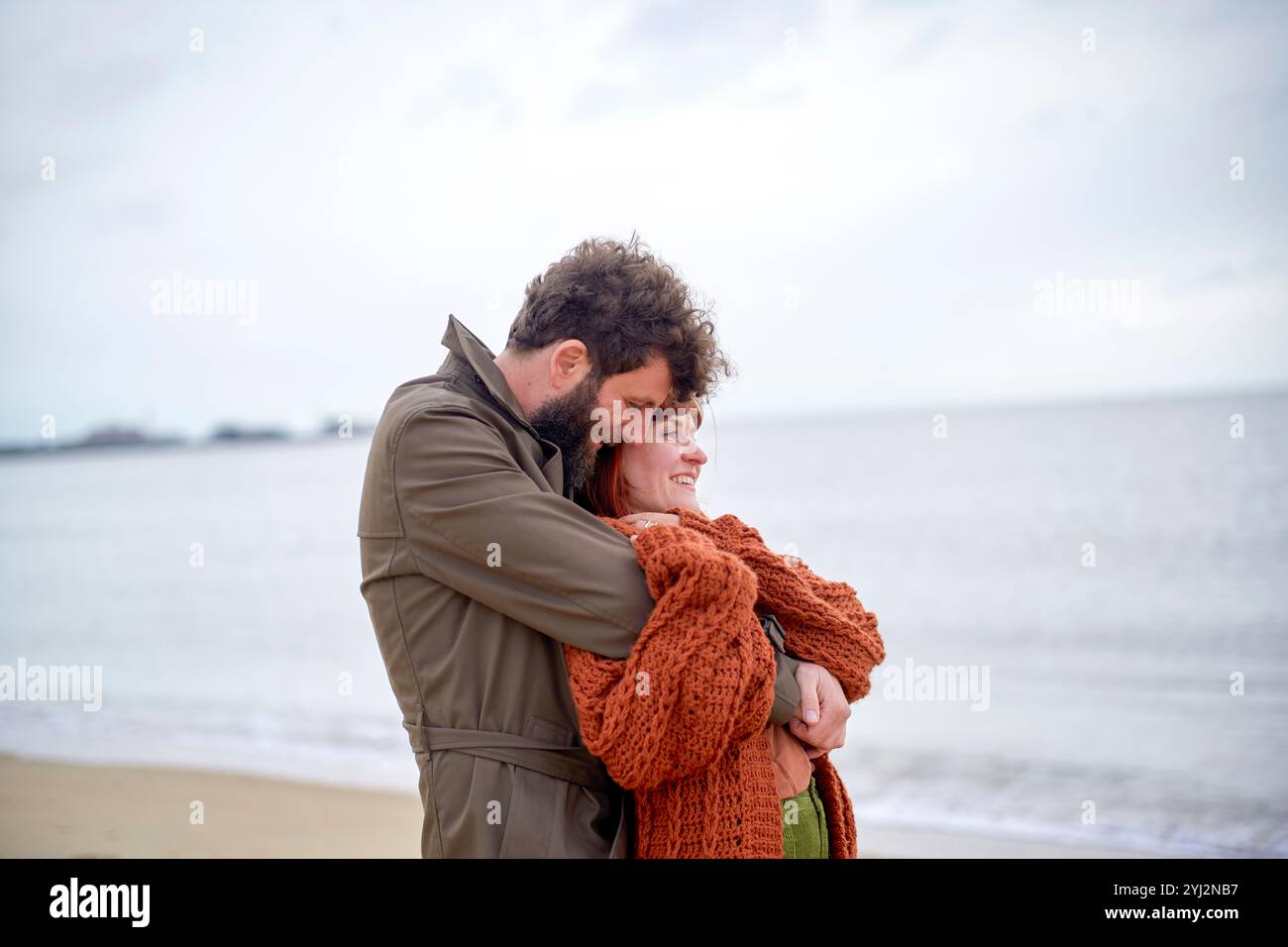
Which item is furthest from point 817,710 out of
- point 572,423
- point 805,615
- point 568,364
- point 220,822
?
point 220,822

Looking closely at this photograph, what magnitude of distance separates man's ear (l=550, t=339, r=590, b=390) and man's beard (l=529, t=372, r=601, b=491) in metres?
0.02

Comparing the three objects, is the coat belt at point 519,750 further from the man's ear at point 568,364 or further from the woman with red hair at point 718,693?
the man's ear at point 568,364

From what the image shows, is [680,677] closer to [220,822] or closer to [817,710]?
[817,710]

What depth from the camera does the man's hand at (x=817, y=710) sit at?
197 centimetres

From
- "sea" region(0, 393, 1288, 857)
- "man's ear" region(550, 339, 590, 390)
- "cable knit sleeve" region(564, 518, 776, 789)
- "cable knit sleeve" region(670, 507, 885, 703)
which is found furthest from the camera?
"sea" region(0, 393, 1288, 857)

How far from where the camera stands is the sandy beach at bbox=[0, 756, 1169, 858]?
516 cm

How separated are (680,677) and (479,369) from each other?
0.71 meters

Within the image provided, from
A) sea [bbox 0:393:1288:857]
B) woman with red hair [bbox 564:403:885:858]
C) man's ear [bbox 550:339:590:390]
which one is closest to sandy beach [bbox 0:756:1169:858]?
sea [bbox 0:393:1288:857]

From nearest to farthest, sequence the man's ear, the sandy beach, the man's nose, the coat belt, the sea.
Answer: the coat belt → the man's ear → the man's nose → the sandy beach → the sea

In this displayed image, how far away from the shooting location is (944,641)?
10.5 metres

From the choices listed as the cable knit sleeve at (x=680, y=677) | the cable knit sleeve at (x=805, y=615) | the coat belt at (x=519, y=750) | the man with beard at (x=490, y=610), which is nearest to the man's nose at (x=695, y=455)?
the cable knit sleeve at (x=805, y=615)

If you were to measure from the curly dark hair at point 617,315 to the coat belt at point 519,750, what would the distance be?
2.48 ft

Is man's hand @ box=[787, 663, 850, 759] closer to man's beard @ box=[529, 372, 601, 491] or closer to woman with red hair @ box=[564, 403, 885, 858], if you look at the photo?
woman with red hair @ box=[564, 403, 885, 858]
